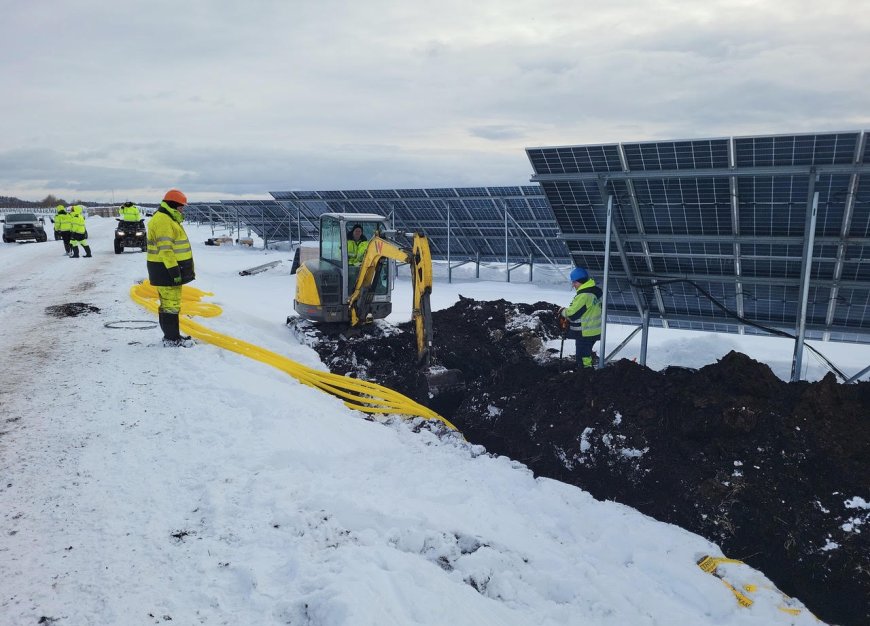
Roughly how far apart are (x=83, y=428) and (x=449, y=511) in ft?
12.5

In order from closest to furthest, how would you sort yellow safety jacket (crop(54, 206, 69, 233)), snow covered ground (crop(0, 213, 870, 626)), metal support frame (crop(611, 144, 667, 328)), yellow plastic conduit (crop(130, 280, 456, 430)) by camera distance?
snow covered ground (crop(0, 213, 870, 626)) < metal support frame (crop(611, 144, 667, 328)) < yellow plastic conduit (crop(130, 280, 456, 430)) < yellow safety jacket (crop(54, 206, 69, 233))

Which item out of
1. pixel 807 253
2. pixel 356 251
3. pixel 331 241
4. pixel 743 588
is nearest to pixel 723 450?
pixel 743 588

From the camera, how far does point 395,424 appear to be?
763 cm

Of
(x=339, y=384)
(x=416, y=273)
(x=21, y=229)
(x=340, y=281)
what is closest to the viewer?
(x=416, y=273)

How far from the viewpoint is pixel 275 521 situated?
4363 mm

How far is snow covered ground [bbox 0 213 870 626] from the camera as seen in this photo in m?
3.50

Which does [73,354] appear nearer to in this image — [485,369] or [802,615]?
[485,369]

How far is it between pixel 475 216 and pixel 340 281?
11.0 meters

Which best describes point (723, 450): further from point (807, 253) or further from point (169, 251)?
point (169, 251)

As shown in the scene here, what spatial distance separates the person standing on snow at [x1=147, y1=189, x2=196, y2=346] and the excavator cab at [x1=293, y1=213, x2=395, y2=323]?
3.12m

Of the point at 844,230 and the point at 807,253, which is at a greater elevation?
the point at 844,230

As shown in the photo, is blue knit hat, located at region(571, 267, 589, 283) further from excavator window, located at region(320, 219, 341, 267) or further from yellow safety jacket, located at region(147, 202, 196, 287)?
yellow safety jacket, located at region(147, 202, 196, 287)

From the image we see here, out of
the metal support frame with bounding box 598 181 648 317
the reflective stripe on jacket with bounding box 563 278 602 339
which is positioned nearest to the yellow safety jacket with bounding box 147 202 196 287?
the reflective stripe on jacket with bounding box 563 278 602 339

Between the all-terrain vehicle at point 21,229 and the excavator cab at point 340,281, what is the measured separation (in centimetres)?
2863
